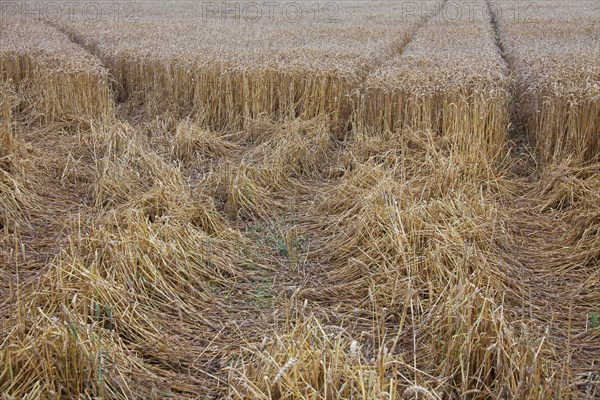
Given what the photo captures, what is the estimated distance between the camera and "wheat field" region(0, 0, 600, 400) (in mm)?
2404

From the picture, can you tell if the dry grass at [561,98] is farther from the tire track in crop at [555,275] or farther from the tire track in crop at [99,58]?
the tire track in crop at [99,58]

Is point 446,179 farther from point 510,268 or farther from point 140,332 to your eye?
point 140,332

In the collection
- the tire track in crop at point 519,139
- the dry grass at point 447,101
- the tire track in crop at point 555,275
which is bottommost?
the tire track in crop at point 555,275

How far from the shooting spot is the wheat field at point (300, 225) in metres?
2.40

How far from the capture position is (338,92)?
612cm

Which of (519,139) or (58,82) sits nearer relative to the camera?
(519,139)

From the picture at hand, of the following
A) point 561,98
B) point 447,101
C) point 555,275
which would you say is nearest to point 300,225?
point 555,275

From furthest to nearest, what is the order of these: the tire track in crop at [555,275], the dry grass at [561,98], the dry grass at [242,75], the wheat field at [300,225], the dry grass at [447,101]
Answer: the dry grass at [242,75], the dry grass at [447,101], the dry grass at [561,98], the tire track in crop at [555,275], the wheat field at [300,225]

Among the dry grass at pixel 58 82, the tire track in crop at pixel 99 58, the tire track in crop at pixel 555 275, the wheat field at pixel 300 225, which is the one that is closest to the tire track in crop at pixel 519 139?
the wheat field at pixel 300 225

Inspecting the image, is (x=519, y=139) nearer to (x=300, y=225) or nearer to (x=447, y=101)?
(x=447, y=101)

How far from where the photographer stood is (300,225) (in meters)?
4.25

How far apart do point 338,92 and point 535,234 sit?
286 centimetres

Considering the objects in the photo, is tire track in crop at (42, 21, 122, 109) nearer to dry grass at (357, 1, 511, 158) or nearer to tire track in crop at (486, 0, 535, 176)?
dry grass at (357, 1, 511, 158)

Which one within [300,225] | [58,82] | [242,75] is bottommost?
[300,225]
